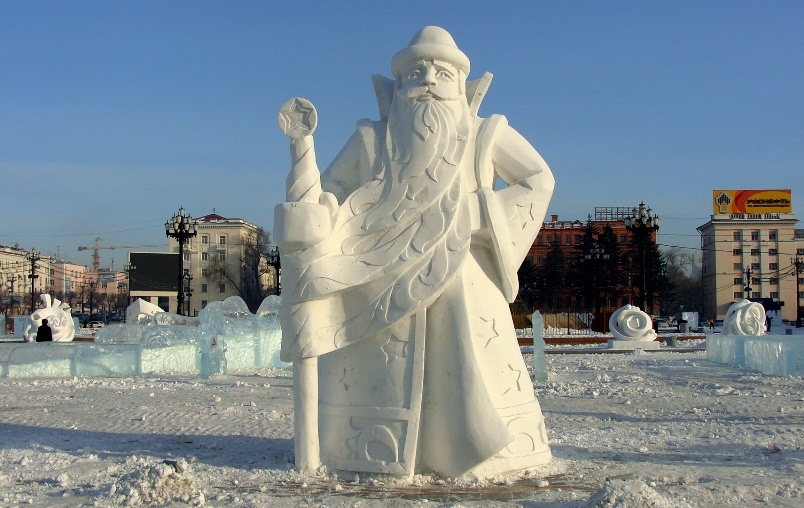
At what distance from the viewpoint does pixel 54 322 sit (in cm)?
2425

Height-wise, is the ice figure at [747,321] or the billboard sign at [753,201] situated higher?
the billboard sign at [753,201]

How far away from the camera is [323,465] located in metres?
5.53

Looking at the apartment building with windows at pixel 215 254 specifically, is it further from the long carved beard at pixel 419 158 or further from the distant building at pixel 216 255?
the long carved beard at pixel 419 158

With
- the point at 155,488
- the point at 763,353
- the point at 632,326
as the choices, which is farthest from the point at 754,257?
the point at 155,488

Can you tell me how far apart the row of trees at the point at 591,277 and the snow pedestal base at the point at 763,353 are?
36177 mm

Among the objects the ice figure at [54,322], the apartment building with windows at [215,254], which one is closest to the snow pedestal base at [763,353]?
the ice figure at [54,322]

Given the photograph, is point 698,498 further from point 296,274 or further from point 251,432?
point 251,432

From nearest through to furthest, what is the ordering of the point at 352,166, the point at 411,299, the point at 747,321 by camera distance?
the point at 411,299, the point at 352,166, the point at 747,321

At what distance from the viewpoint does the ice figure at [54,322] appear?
2348 cm

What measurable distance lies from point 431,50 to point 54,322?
2178 cm

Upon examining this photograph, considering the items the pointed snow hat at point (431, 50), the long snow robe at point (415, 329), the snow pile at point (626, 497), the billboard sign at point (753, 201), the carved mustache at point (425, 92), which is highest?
the billboard sign at point (753, 201)

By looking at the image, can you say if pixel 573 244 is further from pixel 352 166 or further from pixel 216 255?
pixel 352 166

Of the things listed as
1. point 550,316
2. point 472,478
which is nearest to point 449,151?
point 472,478

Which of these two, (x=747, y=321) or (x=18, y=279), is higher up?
(x=18, y=279)
